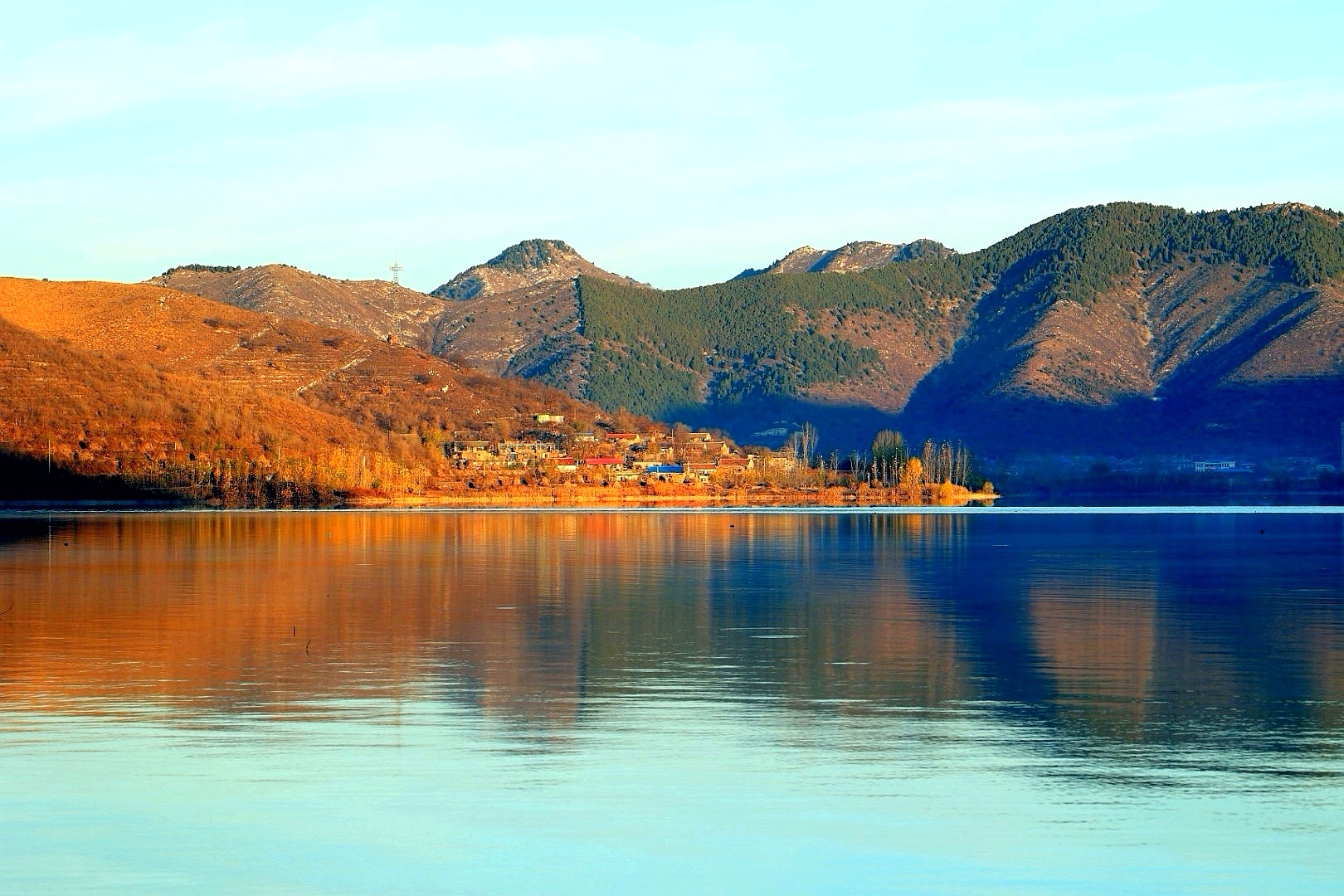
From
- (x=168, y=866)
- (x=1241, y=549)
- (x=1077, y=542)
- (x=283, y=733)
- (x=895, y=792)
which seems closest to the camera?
(x=168, y=866)

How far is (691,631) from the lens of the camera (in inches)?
1296

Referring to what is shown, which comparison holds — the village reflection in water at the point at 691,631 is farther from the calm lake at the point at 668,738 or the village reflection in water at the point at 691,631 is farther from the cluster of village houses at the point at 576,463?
the cluster of village houses at the point at 576,463

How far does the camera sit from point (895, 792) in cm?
1730

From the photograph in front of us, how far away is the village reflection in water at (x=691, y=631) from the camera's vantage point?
2361 cm

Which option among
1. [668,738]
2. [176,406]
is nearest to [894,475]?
[176,406]

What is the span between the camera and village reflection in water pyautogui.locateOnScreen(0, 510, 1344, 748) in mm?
23609

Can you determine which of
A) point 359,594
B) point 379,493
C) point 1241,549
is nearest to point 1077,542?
point 1241,549

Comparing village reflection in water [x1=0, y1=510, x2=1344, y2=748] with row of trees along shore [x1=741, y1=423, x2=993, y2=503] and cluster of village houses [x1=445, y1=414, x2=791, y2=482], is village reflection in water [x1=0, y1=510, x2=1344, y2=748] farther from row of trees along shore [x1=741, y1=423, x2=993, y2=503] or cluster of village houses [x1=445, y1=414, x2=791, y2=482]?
cluster of village houses [x1=445, y1=414, x2=791, y2=482]

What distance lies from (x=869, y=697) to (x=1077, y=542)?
53159 millimetres

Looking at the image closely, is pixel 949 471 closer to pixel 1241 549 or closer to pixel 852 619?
pixel 1241 549

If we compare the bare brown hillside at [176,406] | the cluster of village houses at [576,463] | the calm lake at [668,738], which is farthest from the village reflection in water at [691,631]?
the cluster of village houses at [576,463]

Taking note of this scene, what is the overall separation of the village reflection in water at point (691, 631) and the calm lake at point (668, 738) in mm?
148

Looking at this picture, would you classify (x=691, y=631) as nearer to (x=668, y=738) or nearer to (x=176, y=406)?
(x=668, y=738)

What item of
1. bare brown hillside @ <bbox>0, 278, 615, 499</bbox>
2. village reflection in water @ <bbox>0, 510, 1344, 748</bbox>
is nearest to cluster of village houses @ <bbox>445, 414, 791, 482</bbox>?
bare brown hillside @ <bbox>0, 278, 615, 499</bbox>
